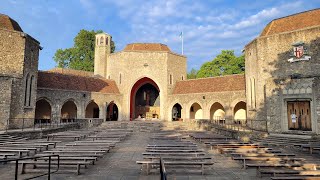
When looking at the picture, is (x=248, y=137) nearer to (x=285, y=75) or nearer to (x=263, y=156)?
(x=285, y=75)

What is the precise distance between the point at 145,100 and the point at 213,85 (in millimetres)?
11723

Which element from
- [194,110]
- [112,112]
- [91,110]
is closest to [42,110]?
[91,110]

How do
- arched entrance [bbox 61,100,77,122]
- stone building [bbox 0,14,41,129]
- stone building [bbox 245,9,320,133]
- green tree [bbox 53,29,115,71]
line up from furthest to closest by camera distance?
1. green tree [bbox 53,29,115,71]
2. arched entrance [bbox 61,100,77,122]
3. stone building [bbox 0,14,41,129]
4. stone building [bbox 245,9,320,133]

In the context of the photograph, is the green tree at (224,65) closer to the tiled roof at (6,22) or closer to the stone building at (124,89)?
the stone building at (124,89)

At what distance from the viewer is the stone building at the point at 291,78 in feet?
49.6

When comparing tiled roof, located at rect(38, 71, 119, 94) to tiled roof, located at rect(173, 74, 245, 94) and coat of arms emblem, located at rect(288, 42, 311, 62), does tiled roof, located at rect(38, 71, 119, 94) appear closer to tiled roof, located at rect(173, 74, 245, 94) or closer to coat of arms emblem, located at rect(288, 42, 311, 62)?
tiled roof, located at rect(173, 74, 245, 94)

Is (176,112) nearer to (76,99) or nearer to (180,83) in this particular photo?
(180,83)

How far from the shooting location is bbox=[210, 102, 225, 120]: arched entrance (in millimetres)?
29225

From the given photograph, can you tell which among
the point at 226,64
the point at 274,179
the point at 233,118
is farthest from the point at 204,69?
the point at 274,179

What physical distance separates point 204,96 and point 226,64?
16.6 m

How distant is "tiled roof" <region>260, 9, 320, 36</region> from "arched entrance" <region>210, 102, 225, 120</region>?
11696 millimetres

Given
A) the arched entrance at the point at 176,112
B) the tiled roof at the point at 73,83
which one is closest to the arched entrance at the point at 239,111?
the arched entrance at the point at 176,112

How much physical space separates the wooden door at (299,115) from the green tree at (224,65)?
25.2 metres

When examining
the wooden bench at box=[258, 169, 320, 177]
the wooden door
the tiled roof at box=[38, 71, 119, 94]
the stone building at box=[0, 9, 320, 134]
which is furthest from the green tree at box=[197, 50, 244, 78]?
the wooden bench at box=[258, 169, 320, 177]
